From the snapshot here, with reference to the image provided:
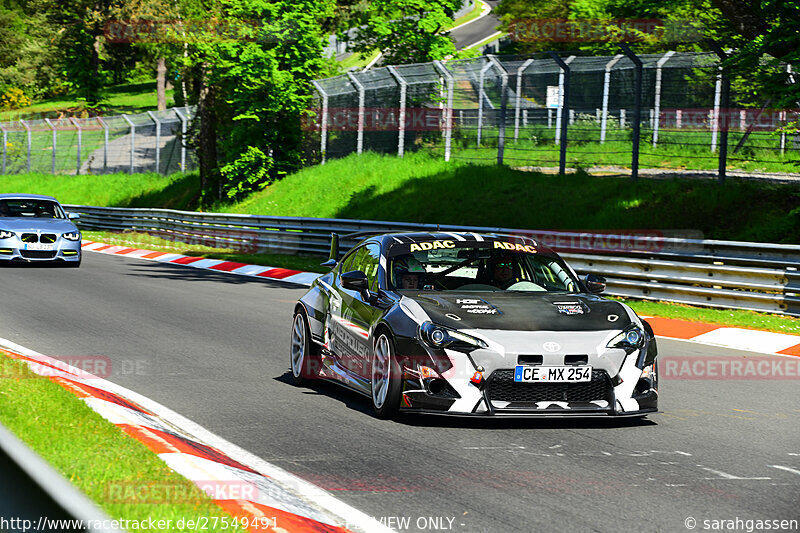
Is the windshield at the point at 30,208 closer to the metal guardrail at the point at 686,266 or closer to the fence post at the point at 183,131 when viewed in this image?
the metal guardrail at the point at 686,266

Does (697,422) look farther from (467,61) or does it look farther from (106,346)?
(467,61)

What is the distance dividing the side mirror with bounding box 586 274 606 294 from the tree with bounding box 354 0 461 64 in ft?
93.9

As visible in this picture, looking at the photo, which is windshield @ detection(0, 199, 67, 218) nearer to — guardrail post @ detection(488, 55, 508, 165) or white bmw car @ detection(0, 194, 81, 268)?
white bmw car @ detection(0, 194, 81, 268)

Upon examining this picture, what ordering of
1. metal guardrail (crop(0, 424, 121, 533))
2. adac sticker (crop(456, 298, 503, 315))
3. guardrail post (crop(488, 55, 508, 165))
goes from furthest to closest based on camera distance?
guardrail post (crop(488, 55, 508, 165)), adac sticker (crop(456, 298, 503, 315)), metal guardrail (crop(0, 424, 121, 533))

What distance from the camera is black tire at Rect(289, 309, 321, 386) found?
9594 millimetres

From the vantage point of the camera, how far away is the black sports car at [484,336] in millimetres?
7430

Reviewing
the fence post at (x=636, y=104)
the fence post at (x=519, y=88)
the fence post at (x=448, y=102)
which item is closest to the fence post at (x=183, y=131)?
the fence post at (x=448, y=102)

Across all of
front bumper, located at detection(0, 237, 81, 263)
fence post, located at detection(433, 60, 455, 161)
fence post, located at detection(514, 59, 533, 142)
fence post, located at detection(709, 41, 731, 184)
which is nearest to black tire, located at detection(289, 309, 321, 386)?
fence post, located at detection(709, 41, 731, 184)

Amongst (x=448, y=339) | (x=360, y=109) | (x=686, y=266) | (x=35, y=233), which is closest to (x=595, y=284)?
(x=448, y=339)

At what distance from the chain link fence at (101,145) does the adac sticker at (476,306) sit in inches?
1358

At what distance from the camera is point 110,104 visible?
96.0 m

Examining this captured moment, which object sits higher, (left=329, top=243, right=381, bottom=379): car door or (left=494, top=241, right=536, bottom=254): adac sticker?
(left=494, top=241, right=536, bottom=254): adac sticker

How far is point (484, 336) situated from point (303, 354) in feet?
8.90

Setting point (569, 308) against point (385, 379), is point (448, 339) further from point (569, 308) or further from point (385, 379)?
point (569, 308)
